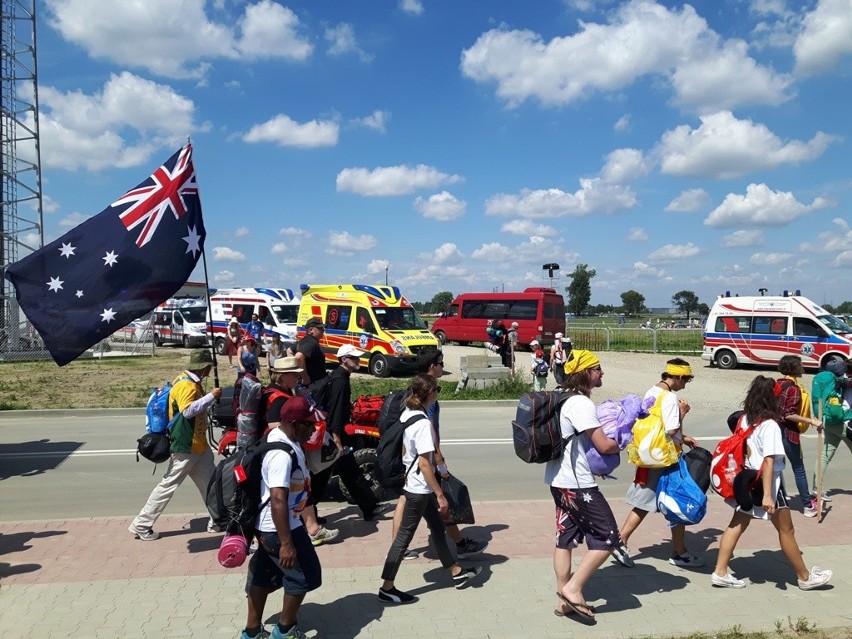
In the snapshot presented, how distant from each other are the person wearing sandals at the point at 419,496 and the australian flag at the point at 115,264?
291 centimetres

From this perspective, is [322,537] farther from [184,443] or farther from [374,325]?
[374,325]

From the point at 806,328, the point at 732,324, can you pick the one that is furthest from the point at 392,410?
the point at 732,324

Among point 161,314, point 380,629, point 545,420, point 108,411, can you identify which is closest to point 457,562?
point 380,629

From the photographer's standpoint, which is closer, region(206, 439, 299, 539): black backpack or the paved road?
region(206, 439, 299, 539): black backpack

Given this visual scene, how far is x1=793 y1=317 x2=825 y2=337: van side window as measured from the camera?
2244 cm

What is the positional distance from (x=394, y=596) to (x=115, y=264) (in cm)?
402

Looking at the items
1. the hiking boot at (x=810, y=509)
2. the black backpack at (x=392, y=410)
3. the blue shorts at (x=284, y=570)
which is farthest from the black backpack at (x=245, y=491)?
the hiking boot at (x=810, y=509)

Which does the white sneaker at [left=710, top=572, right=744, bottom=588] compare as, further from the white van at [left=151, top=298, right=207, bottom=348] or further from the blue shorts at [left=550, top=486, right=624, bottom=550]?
the white van at [left=151, top=298, right=207, bottom=348]

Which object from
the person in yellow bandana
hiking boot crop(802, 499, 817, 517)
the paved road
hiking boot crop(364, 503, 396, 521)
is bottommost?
the paved road

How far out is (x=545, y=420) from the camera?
4.54 m

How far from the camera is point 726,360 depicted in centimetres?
2470

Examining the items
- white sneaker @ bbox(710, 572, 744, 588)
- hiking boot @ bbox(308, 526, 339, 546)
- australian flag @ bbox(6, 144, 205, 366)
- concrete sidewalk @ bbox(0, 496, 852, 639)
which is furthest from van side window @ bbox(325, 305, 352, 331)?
white sneaker @ bbox(710, 572, 744, 588)

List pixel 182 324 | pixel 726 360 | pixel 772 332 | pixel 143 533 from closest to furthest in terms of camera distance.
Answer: pixel 143 533 → pixel 772 332 → pixel 726 360 → pixel 182 324

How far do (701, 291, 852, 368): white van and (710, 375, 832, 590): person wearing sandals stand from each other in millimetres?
18958
